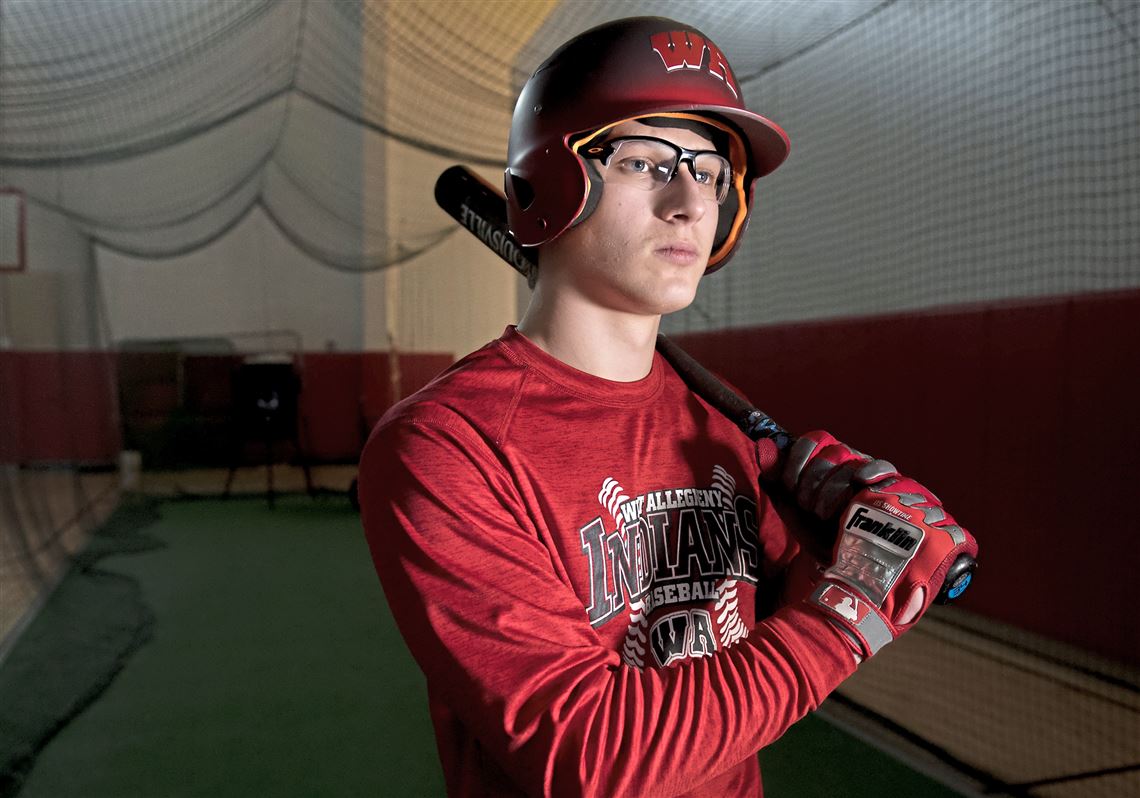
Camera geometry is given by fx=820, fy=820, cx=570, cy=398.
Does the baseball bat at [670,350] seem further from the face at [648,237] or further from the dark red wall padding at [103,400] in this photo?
the dark red wall padding at [103,400]

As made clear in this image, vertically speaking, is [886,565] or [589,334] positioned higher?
[589,334]

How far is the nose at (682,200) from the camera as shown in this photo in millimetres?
955

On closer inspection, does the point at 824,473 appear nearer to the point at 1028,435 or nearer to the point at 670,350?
the point at 670,350

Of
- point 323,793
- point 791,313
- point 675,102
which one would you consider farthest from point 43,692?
point 791,313

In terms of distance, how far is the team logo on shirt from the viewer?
37.2 inches

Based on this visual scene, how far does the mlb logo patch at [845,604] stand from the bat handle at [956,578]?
5.3 inches

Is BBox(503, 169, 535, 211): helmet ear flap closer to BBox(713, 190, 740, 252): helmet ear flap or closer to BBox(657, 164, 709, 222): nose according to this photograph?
BBox(657, 164, 709, 222): nose

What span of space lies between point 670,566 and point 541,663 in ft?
0.95

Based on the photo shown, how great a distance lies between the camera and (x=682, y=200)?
3.14 feet

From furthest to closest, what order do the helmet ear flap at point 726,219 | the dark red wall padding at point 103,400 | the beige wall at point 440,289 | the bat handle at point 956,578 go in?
the beige wall at point 440,289
the dark red wall padding at point 103,400
the helmet ear flap at point 726,219
the bat handle at point 956,578

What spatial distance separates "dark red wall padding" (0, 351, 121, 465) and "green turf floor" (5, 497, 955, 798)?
12.4ft

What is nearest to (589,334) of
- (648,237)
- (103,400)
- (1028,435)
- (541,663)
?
(648,237)

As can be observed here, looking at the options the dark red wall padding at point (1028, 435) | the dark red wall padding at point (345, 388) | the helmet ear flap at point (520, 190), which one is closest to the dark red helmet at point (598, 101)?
the helmet ear flap at point (520, 190)

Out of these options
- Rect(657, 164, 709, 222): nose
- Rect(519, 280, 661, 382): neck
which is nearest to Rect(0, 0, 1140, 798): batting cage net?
Rect(519, 280, 661, 382): neck
